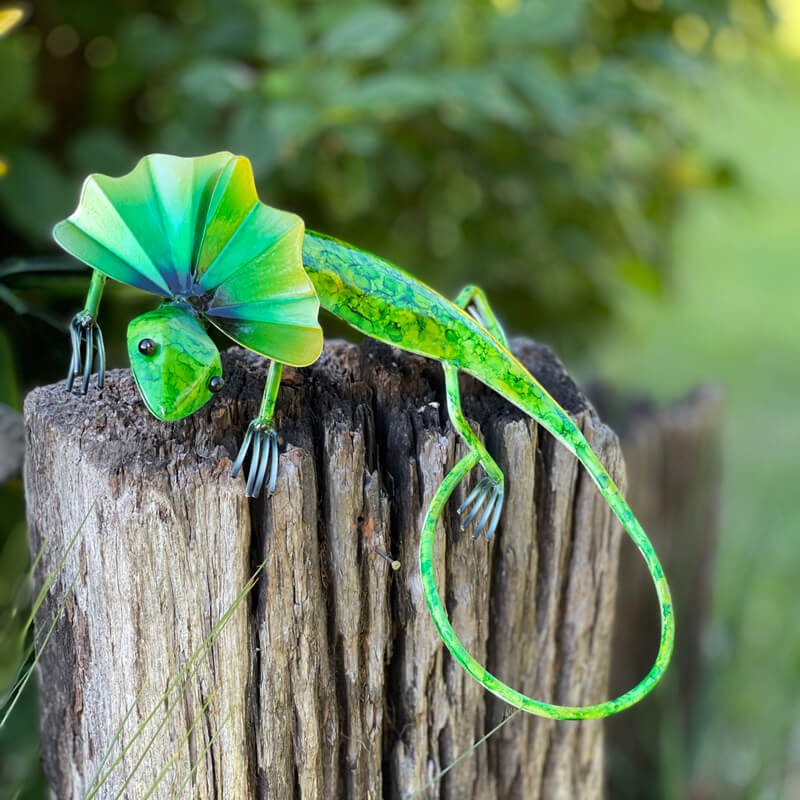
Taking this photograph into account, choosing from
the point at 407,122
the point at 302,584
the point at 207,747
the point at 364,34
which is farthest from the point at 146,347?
the point at 407,122

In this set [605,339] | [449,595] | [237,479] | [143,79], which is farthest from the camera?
[605,339]

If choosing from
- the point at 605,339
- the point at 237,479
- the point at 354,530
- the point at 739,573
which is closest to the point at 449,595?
the point at 354,530

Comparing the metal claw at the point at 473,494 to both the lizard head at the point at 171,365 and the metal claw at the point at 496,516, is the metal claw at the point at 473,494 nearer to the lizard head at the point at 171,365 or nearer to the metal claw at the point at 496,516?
the metal claw at the point at 496,516

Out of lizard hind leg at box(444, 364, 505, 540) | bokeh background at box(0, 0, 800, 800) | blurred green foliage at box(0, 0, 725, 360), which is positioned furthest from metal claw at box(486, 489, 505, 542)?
blurred green foliage at box(0, 0, 725, 360)

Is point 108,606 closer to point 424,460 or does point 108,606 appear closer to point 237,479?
point 237,479

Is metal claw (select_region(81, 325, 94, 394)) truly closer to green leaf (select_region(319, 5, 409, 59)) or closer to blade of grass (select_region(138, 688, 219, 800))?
blade of grass (select_region(138, 688, 219, 800))

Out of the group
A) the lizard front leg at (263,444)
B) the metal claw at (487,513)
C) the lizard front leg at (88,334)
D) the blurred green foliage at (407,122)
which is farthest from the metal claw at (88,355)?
the blurred green foliage at (407,122)
